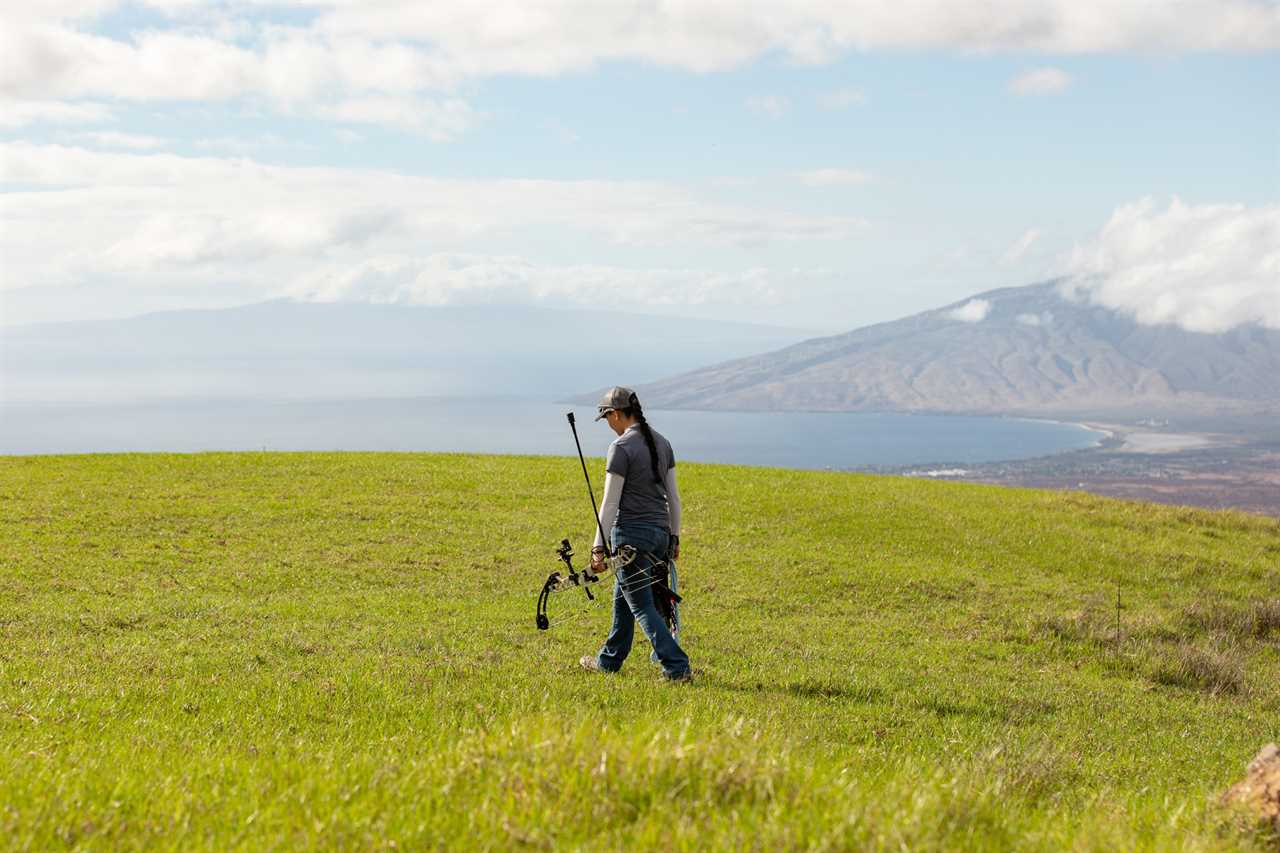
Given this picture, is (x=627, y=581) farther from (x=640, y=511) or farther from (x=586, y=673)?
(x=586, y=673)

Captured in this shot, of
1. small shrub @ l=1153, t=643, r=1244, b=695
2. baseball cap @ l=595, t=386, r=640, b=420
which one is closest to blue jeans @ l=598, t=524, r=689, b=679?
baseball cap @ l=595, t=386, r=640, b=420

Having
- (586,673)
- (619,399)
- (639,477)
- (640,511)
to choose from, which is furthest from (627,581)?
(619,399)

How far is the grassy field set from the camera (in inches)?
222

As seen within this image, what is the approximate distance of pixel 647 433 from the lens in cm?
1191

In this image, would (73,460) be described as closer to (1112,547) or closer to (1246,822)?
(1112,547)

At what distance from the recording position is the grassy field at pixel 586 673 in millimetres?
5641

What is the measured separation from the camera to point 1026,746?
10078 mm

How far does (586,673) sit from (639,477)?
2698mm

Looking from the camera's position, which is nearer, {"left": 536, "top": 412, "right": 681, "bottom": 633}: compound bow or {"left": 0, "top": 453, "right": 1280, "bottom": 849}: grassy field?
{"left": 0, "top": 453, "right": 1280, "bottom": 849}: grassy field

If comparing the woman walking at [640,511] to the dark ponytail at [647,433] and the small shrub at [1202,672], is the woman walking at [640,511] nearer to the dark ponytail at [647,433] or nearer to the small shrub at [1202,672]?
the dark ponytail at [647,433]

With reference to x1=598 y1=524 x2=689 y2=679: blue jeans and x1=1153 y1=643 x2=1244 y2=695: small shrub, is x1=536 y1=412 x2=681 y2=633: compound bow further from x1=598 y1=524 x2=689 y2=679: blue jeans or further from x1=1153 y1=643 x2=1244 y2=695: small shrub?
x1=1153 y1=643 x2=1244 y2=695: small shrub

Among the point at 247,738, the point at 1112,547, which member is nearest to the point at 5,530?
the point at 247,738

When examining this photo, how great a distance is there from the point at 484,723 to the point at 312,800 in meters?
3.45

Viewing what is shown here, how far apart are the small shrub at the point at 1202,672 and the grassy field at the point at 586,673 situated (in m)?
0.07
